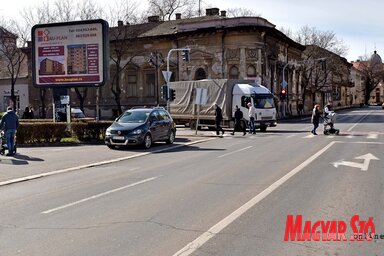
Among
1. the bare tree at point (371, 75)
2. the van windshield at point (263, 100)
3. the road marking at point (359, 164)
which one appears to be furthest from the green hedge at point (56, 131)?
the bare tree at point (371, 75)

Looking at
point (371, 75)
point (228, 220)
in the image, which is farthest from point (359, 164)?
point (371, 75)

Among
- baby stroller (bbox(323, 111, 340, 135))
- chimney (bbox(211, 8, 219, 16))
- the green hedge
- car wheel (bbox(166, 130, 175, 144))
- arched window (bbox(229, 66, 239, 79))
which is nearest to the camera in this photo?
the green hedge

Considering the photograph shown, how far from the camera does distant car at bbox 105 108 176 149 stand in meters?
19.2

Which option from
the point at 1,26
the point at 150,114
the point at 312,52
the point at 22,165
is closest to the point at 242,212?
the point at 22,165

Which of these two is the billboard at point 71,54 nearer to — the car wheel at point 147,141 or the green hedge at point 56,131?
the green hedge at point 56,131

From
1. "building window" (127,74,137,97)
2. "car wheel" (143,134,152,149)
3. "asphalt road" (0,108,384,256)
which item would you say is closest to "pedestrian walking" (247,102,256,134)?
"car wheel" (143,134,152,149)

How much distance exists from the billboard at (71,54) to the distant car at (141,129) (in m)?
5.05

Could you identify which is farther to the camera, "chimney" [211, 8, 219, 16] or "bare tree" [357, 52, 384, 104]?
"bare tree" [357, 52, 384, 104]

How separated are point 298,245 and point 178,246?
145 cm

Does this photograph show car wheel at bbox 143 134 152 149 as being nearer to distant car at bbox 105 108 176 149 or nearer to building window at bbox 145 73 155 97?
distant car at bbox 105 108 176 149

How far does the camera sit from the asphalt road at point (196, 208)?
5871 millimetres

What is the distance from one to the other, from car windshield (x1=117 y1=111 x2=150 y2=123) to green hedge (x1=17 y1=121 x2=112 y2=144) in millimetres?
2247

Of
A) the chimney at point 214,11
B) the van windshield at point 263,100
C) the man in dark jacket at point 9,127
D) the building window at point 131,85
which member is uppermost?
the chimney at point 214,11

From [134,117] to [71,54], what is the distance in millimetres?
6997
